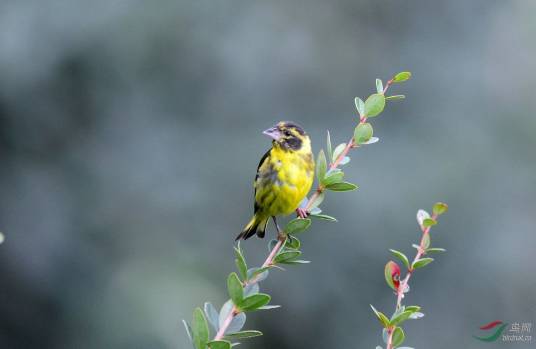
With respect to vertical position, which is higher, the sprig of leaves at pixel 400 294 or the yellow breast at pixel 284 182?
the yellow breast at pixel 284 182

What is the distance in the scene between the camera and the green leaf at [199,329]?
41.4 inches

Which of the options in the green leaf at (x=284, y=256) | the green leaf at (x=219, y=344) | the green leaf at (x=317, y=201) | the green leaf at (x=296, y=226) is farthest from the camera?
the green leaf at (x=317, y=201)

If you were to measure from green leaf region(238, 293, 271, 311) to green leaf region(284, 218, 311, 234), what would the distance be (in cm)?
30

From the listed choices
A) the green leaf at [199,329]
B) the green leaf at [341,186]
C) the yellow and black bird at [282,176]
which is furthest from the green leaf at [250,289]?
the yellow and black bird at [282,176]

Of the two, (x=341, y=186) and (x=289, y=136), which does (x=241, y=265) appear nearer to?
(x=341, y=186)

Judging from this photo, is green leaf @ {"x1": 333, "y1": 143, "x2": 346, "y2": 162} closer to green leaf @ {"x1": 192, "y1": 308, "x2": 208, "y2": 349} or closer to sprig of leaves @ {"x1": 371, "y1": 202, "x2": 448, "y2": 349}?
sprig of leaves @ {"x1": 371, "y1": 202, "x2": 448, "y2": 349}

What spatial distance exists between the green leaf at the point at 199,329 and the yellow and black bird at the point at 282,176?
62.8 inches

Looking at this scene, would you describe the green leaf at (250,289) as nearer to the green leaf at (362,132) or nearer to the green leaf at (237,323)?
the green leaf at (237,323)

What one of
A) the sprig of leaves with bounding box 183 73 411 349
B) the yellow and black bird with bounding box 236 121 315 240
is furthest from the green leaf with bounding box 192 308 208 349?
the yellow and black bird with bounding box 236 121 315 240

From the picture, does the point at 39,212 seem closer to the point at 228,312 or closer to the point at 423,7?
the point at 423,7

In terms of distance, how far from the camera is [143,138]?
16.4 feet

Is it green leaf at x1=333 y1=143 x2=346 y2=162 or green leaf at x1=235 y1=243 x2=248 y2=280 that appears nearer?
green leaf at x1=235 y1=243 x2=248 y2=280

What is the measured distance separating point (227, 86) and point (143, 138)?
71 centimetres

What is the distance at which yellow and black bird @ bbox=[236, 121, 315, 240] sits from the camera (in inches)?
107
